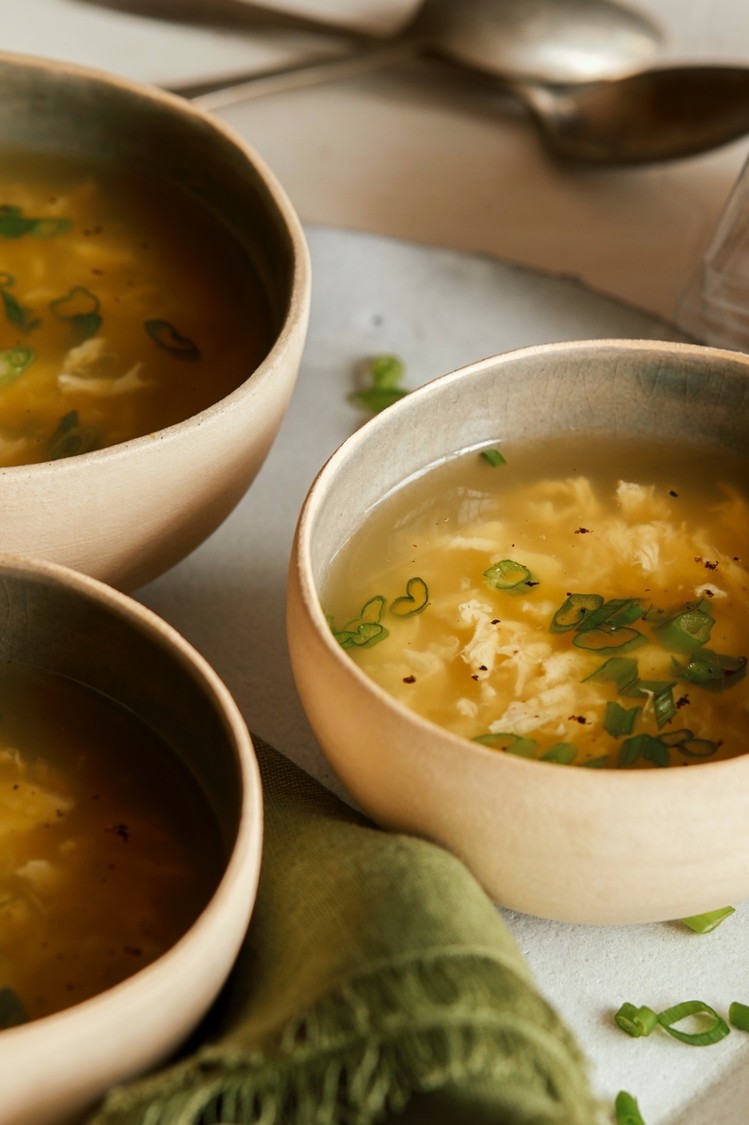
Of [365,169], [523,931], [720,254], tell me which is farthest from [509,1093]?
[365,169]

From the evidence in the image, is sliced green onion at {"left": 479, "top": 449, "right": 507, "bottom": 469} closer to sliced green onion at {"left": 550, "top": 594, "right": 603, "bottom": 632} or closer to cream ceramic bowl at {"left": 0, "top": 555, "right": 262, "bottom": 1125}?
sliced green onion at {"left": 550, "top": 594, "right": 603, "bottom": 632}

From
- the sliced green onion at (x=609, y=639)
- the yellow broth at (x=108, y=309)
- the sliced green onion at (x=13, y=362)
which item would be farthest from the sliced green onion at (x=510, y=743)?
the sliced green onion at (x=13, y=362)

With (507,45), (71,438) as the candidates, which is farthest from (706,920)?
(507,45)

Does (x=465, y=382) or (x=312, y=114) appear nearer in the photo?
(x=465, y=382)

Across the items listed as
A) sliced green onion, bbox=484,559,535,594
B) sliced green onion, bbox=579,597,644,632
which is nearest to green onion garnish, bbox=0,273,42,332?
sliced green onion, bbox=484,559,535,594

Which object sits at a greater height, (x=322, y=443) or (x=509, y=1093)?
(x=509, y=1093)

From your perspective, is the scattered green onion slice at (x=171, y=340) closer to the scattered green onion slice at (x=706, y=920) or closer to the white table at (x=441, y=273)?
the white table at (x=441, y=273)

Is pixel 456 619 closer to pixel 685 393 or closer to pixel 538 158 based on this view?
pixel 685 393
